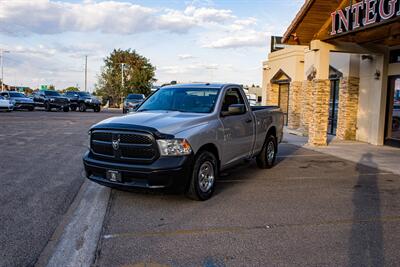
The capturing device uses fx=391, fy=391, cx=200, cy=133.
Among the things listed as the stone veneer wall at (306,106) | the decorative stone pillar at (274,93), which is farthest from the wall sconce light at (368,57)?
the decorative stone pillar at (274,93)

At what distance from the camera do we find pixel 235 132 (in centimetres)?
729

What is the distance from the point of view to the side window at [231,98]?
7.33 metres

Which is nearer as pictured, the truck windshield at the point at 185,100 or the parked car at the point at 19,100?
the truck windshield at the point at 185,100

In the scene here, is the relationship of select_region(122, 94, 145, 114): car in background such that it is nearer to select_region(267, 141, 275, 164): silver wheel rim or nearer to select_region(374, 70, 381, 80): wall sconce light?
select_region(374, 70, 381, 80): wall sconce light

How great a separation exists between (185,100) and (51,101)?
104 ft

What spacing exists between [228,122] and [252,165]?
305 centimetres

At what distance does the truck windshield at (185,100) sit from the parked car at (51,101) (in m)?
30.4

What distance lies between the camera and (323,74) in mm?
13641

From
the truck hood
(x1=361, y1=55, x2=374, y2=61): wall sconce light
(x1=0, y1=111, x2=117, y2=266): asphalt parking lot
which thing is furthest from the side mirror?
(x1=361, y1=55, x2=374, y2=61): wall sconce light

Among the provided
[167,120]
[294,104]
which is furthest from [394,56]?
[167,120]

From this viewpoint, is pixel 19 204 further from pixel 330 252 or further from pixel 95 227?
pixel 330 252

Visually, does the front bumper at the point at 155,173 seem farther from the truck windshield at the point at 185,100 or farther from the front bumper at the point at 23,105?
the front bumper at the point at 23,105

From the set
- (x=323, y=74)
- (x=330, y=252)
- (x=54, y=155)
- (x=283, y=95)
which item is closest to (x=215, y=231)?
(x=330, y=252)

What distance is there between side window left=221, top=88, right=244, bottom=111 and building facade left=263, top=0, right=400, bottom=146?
4425mm
